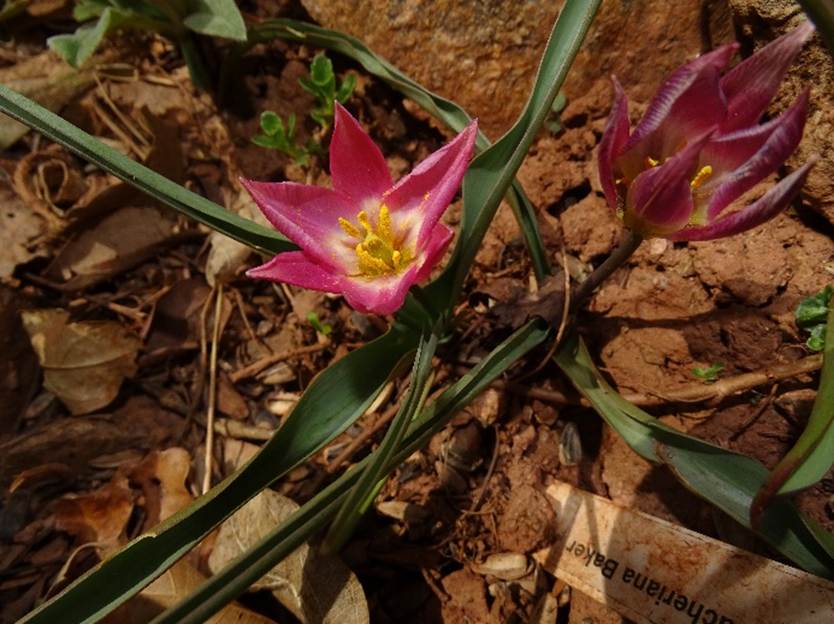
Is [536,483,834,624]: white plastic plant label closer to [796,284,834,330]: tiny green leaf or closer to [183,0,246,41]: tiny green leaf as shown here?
[796,284,834,330]: tiny green leaf

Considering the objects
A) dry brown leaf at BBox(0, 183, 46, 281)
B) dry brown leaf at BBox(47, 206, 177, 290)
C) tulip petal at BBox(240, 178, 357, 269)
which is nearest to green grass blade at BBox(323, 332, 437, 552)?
tulip petal at BBox(240, 178, 357, 269)

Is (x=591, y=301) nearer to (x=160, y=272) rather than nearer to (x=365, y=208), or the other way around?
(x=365, y=208)

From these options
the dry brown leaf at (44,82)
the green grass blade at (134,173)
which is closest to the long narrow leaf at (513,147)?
the green grass blade at (134,173)

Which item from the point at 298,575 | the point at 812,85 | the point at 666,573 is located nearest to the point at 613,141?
the point at 812,85

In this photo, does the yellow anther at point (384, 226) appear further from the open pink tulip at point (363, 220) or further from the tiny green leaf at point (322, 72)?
the tiny green leaf at point (322, 72)

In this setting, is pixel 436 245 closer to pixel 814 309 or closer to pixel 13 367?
pixel 814 309
